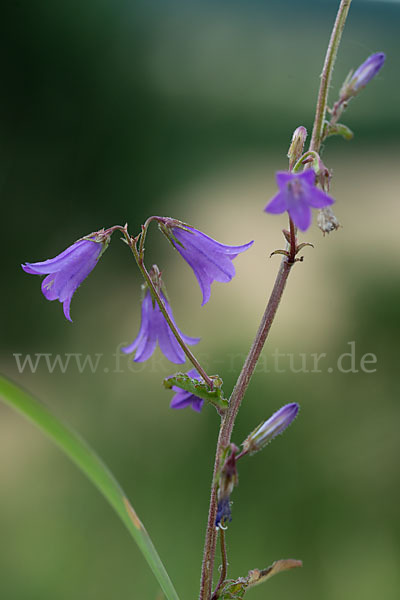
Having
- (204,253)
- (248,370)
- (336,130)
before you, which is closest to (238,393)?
(248,370)

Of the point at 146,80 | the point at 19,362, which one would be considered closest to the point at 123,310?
the point at 19,362

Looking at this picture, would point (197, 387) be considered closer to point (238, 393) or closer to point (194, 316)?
point (238, 393)

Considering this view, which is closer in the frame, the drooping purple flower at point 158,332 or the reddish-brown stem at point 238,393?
the reddish-brown stem at point 238,393

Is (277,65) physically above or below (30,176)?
above

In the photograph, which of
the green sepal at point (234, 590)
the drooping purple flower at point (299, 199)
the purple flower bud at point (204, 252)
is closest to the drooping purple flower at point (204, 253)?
the purple flower bud at point (204, 252)

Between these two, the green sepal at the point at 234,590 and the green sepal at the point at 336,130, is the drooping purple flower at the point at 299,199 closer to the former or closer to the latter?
the green sepal at the point at 336,130

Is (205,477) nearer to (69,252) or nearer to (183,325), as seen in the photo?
(183,325)
